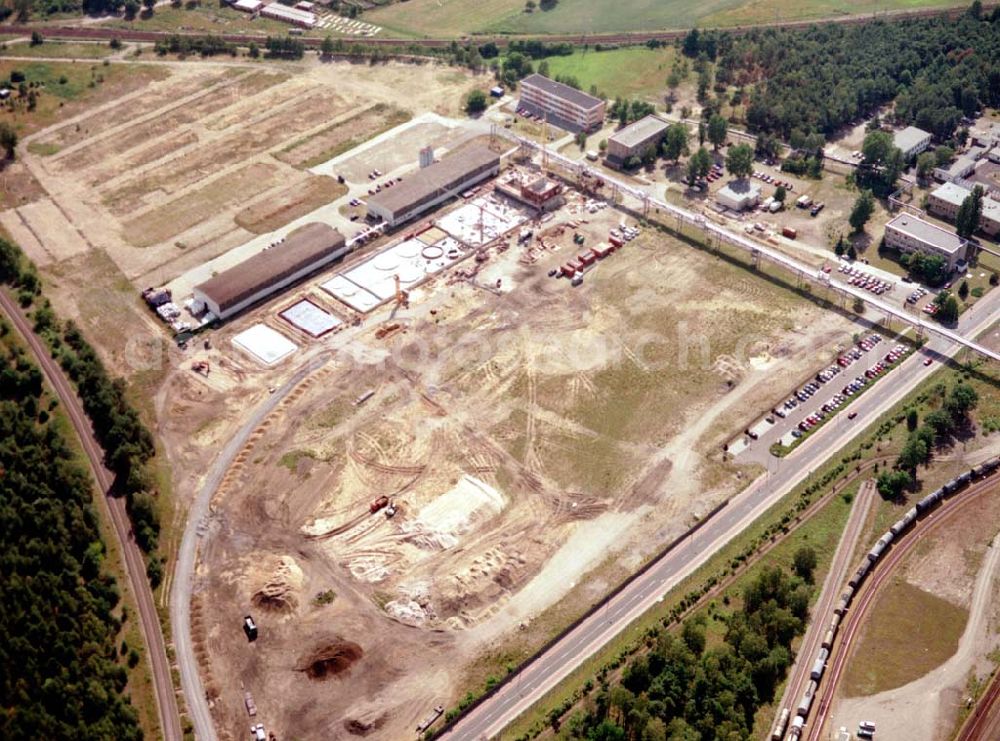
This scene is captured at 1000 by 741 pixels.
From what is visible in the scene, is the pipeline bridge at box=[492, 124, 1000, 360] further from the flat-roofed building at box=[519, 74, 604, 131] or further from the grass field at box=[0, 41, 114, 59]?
the grass field at box=[0, 41, 114, 59]

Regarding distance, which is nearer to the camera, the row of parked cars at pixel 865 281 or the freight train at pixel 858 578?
the freight train at pixel 858 578

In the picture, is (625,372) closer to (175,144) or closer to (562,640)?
(562,640)

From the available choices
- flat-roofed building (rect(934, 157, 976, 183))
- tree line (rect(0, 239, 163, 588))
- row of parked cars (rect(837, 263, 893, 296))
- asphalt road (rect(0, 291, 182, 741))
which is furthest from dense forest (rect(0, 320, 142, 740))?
flat-roofed building (rect(934, 157, 976, 183))

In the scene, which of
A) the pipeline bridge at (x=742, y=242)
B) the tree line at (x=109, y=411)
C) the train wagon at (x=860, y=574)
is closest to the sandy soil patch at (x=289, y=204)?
the tree line at (x=109, y=411)

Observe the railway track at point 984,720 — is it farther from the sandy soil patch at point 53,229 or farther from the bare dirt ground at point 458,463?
the sandy soil patch at point 53,229

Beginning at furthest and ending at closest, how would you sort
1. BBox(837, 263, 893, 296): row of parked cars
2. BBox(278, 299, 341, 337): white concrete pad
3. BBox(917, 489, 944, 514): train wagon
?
1. BBox(837, 263, 893, 296): row of parked cars
2. BBox(278, 299, 341, 337): white concrete pad
3. BBox(917, 489, 944, 514): train wagon

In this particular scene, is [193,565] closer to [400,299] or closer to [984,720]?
[400,299]

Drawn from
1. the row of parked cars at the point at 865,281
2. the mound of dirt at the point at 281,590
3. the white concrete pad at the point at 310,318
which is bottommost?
the mound of dirt at the point at 281,590

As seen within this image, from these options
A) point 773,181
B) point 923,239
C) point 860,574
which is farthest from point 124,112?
point 860,574
